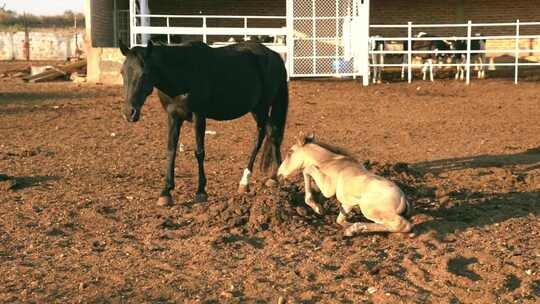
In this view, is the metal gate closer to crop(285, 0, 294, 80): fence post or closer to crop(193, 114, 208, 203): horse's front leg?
crop(285, 0, 294, 80): fence post

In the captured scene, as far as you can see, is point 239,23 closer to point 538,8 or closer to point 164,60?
point 538,8

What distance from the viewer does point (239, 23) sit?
1245 inches

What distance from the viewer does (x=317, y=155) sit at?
7.31m

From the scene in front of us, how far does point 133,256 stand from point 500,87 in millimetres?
16829

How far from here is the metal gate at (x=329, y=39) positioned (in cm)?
2261

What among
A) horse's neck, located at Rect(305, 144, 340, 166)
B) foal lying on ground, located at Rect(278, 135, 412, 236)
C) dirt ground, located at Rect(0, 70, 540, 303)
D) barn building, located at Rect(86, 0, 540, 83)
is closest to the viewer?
dirt ground, located at Rect(0, 70, 540, 303)

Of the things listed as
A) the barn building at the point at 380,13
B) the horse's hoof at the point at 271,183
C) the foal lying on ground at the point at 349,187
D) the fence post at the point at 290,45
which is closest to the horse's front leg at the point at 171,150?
the horse's hoof at the point at 271,183

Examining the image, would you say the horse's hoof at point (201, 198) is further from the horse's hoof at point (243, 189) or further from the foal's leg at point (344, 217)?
the foal's leg at point (344, 217)

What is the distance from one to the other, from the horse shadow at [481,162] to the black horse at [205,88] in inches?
79.1

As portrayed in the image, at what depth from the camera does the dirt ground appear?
5551 millimetres

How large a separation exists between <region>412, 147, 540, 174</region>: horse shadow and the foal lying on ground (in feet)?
9.37

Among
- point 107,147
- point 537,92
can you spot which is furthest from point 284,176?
point 537,92

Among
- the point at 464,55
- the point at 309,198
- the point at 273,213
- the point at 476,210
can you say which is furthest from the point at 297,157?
the point at 464,55

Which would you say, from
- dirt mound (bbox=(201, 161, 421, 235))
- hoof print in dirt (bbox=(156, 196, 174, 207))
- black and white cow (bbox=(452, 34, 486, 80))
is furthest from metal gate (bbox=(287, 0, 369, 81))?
hoof print in dirt (bbox=(156, 196, 174, 207))
